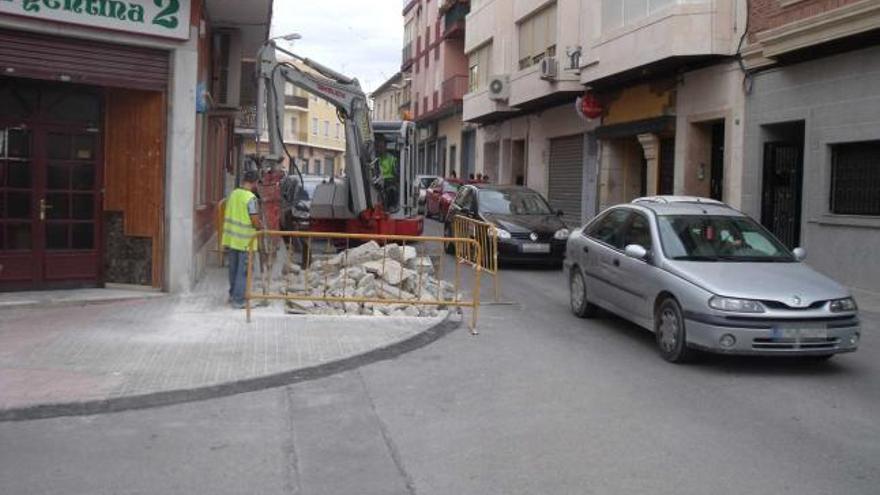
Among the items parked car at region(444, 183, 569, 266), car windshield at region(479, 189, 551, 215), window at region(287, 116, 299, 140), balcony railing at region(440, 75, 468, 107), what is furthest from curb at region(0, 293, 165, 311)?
window at region(287, 116, 299, 140)

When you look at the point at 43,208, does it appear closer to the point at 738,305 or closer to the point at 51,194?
the point at 51,194

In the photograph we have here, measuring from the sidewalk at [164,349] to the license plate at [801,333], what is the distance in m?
3.62

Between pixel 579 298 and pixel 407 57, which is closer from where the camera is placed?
pixel 579 298

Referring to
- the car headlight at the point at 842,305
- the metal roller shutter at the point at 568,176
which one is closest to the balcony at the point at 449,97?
the metal roller shutter at the point at 568,176

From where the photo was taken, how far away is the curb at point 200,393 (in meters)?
6.30

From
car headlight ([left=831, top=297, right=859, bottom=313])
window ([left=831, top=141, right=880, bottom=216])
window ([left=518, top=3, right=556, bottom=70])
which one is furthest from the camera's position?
window ([left=518, top=3, right=556, bottom=70])

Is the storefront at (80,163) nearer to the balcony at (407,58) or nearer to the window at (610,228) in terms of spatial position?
the window at (610,228)

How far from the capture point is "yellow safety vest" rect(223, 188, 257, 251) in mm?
10477

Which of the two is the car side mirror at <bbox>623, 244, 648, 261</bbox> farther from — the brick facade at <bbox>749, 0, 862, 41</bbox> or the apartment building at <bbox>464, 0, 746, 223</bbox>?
the apartment building at <bbox>464, 0, 746, 223</bbox>

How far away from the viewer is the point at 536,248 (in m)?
16.2

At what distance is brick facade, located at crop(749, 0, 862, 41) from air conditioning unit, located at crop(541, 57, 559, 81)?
775 cm

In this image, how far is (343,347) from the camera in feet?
28.3

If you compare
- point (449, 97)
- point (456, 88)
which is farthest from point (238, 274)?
point (449, 97)

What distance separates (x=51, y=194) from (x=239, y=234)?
8.80 feet
